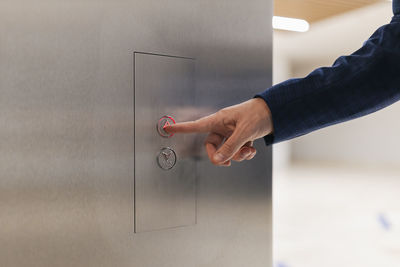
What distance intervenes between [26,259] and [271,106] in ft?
1.11

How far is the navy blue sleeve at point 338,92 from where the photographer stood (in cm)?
43

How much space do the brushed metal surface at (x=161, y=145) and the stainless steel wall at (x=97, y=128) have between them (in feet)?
0.03

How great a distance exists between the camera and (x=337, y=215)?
179 centimetres

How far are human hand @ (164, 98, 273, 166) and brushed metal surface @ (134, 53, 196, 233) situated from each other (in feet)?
0.09

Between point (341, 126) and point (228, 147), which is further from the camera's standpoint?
point (341, 126)

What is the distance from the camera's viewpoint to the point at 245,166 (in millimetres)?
518

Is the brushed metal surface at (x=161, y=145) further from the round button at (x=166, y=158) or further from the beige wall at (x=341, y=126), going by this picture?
the beige wall at (x=341, y=126)

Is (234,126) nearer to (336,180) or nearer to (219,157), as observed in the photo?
(219,157)

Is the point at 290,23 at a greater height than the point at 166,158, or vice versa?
the point at 290,23

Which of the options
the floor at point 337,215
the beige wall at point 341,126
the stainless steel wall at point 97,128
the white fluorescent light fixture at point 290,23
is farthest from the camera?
the floor at point 337,215

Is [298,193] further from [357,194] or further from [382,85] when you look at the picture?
[382,85]

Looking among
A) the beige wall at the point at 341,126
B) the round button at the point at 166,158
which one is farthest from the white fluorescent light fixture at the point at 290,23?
the round button at the point at 166,158

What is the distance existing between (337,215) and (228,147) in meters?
1.60

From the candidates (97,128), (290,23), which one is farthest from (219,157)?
(290,23)
